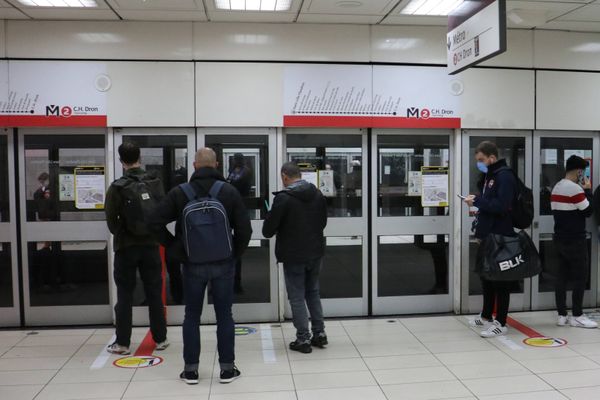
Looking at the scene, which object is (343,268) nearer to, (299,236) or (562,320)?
(299,236)

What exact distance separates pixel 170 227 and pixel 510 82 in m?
3.72

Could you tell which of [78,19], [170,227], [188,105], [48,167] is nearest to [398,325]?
[170,227]

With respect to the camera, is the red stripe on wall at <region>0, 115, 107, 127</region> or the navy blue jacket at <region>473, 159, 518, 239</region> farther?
the red stripe on wall at <region>0, 115, 107, 127</region>

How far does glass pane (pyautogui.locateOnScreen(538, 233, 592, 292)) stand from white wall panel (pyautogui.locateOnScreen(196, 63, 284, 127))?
312cm

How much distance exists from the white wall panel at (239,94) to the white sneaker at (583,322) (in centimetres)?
337

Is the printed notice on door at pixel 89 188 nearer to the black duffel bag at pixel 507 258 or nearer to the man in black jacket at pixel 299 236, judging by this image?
the man in black jacket at pixel 299 236

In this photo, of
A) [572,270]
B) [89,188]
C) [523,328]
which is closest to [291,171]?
[89,188]

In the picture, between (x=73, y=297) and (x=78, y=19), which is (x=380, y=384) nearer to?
(x=73, y=297)

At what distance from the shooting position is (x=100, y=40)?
15.7 feet

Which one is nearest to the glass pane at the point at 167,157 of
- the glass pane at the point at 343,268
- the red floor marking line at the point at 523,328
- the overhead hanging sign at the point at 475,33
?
the glass pane at the point at 343,268

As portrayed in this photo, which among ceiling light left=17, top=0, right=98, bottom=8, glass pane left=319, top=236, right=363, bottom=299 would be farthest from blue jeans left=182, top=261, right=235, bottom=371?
ceiling light left=17, top=0, right=98, bottom=8

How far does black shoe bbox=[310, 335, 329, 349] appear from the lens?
4.27 metres

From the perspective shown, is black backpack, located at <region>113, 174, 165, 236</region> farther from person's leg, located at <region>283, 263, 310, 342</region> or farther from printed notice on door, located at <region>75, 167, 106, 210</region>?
person's leg, located at <region>283, 263, 310, 342</region>

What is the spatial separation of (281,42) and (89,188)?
7.57 feet
